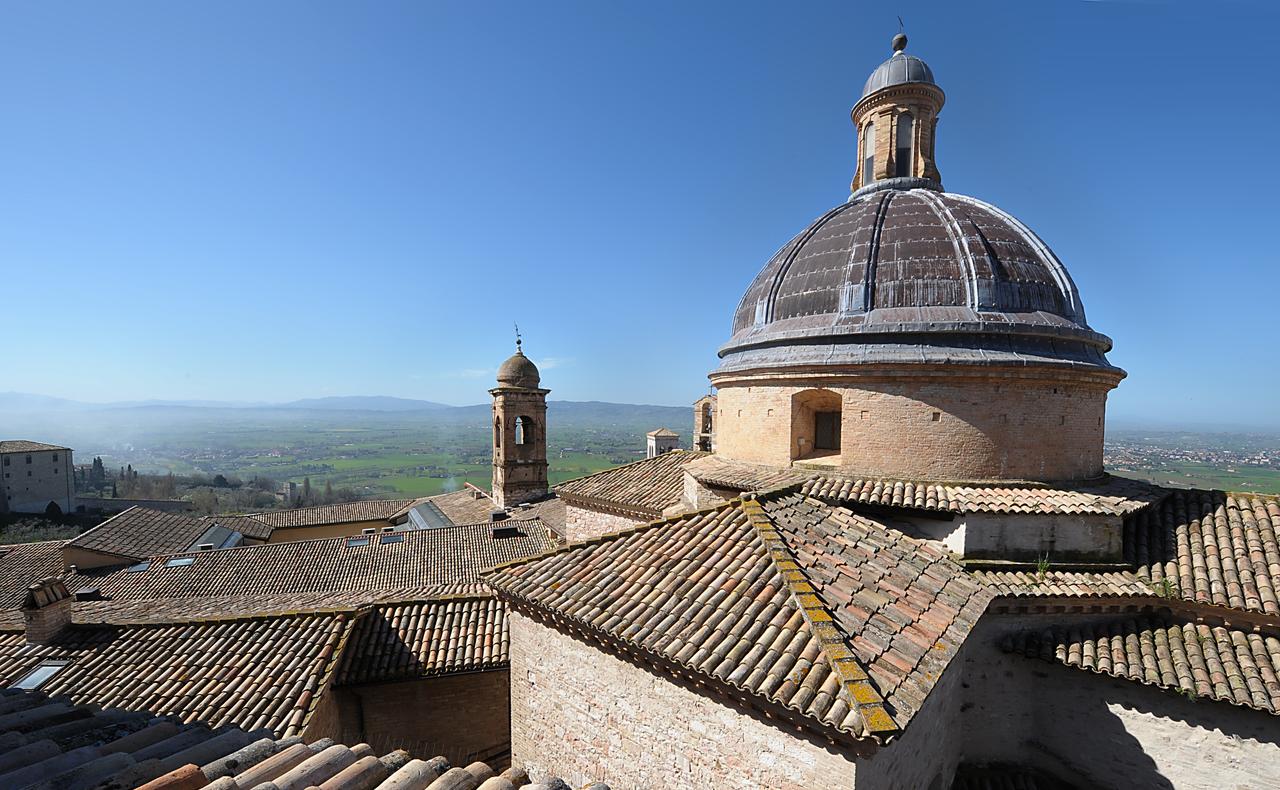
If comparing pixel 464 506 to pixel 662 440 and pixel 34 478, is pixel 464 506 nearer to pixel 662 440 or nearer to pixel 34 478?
pixel 662 440

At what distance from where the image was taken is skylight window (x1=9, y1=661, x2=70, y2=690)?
7.62 metres

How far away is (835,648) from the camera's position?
14.3 feet

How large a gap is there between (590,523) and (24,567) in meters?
21.2

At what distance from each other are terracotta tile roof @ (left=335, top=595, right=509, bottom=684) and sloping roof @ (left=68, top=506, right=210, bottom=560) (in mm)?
18350

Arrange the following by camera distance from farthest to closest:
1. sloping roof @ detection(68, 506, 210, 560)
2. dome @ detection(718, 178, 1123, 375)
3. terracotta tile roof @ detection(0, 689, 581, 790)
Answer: sloping roof @ detection(68, 506, 210, 560) → dome @ detection(718, 178, 1123, 375) → terracotta tile roof @ detection(0, 689, 581, 790)

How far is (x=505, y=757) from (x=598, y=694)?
483 centimetres

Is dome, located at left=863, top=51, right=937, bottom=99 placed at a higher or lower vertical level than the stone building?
higher

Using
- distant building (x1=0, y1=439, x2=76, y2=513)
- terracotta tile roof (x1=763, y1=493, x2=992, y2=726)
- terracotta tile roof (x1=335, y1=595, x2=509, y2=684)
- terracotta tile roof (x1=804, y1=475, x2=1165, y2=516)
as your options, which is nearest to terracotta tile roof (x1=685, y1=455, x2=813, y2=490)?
terracotta tile roof (x1=804, y1=475, x2=1165, y2=516)

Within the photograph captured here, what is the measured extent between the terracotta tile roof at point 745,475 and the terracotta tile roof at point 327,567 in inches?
393

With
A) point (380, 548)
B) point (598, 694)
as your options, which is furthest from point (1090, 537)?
point (380, 548)

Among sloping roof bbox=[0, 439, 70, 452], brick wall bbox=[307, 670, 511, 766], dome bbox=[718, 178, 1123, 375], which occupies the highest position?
dome bbox=[718, 178, 1123, 375]

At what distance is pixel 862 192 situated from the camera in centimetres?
1138

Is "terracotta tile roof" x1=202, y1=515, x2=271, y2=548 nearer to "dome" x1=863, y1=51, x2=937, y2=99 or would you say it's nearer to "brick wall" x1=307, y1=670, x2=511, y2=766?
"brick wall" x1=307, y1=670, x2=511, y2=766

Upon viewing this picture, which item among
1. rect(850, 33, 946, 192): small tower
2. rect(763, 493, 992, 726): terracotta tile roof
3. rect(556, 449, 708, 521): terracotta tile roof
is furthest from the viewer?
rect(850, 33, 946, 192): small tower
